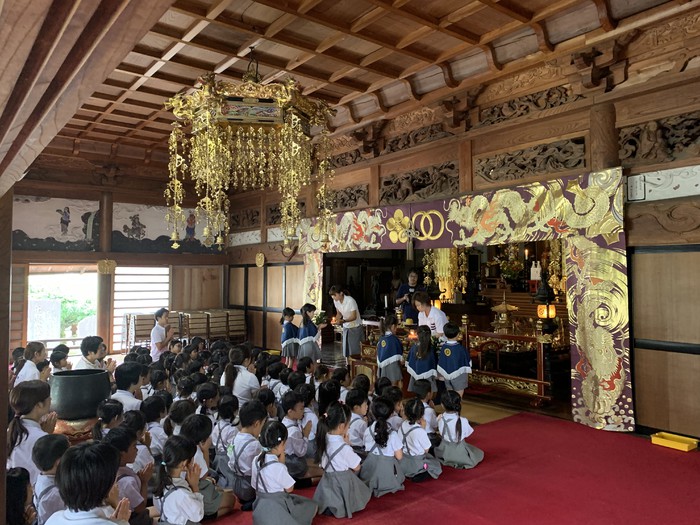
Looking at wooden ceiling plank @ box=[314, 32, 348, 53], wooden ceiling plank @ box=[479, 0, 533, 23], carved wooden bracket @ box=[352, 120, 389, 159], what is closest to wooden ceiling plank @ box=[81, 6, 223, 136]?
wooden ceiling plank @ box=[314, 32, 348, 53]

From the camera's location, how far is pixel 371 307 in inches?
454

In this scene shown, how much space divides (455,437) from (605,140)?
3389 mm

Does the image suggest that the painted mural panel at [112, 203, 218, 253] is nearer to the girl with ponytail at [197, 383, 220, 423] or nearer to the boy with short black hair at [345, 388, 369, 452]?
the girl with ponytail at [197, 383, 220, 423]

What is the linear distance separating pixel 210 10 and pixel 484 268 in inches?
314

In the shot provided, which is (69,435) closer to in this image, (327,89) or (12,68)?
(12,68)

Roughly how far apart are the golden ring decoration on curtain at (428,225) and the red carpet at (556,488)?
9.46 ft

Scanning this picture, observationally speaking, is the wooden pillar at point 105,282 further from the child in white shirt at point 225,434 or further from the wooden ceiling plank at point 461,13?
the wooden ceiling plank at point 461,13

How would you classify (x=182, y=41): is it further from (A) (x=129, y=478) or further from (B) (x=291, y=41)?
(A) (x=129, y=478)

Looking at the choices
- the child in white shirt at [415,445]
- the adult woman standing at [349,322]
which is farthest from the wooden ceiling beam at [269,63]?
the child in white shirt at [415,445]

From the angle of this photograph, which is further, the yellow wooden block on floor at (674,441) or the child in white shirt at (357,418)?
the yellow wooden block on floor at (674,441)

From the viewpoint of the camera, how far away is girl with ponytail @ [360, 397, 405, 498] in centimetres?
347

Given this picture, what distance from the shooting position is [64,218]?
31.8 feet

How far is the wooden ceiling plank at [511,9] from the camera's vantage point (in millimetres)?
4452

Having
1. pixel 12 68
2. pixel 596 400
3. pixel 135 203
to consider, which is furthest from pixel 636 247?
pixel 135 203
